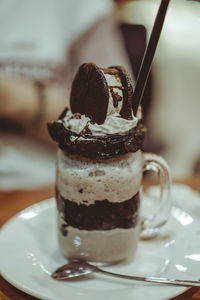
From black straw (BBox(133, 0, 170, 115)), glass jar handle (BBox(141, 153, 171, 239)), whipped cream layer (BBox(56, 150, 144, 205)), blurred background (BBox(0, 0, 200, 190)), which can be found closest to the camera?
black straw (BBox(133, 0, 170, 115))

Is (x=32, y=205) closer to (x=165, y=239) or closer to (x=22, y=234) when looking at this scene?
(x=22, y=234)

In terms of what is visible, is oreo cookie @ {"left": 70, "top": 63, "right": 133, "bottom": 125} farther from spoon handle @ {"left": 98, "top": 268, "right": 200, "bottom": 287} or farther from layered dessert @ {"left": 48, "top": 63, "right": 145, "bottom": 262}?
spoon handle @ {"left": 98, "top": 268, "right": 200, "bottom": 287}

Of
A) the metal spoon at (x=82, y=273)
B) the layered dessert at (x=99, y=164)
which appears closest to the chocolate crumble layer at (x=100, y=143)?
the layered dessert at (x=99, y=164)

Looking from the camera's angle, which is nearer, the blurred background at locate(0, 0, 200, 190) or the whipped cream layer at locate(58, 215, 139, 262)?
the whipped cream layer at locate(58, 215, 139, 262)

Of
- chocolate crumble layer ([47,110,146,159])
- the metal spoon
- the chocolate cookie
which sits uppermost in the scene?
the chocolate cookie

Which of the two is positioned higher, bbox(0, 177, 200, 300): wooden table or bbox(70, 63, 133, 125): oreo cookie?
bbox(70, 63, 133, 125): oreo cookie

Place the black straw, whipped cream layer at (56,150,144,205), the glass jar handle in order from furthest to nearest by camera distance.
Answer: the glass jar handle < whipped cream layer at (56,150,144,205) < the black straw

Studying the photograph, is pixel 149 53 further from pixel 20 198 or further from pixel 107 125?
pixel 20 198

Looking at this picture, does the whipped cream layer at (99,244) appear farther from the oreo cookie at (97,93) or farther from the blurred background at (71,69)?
the blurred background at (71,69)

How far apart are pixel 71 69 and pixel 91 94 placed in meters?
1.27

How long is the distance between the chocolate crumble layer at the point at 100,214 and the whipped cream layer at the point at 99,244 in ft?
0.05

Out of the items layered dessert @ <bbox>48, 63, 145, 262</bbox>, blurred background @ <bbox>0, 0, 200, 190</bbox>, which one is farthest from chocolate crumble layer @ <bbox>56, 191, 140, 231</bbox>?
blurred background @ <bbox>0, 0, 200, 190</bbox>

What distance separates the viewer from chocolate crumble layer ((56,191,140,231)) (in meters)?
0.81

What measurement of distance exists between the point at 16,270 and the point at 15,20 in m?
1.45
